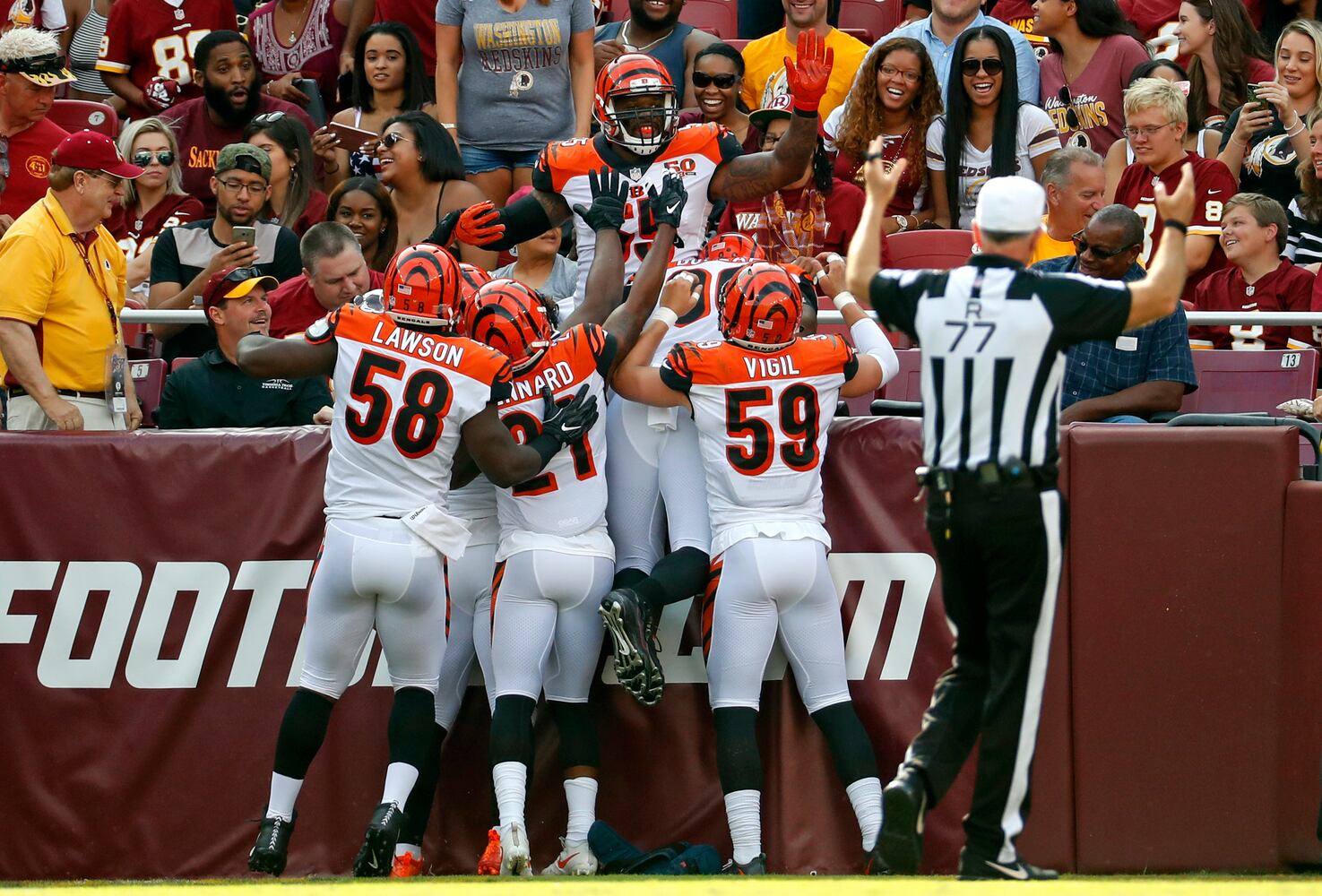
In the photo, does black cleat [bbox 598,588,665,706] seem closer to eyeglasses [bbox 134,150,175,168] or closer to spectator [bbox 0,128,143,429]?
spectator [bbox 0,128,143,429]

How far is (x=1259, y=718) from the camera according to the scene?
635cm

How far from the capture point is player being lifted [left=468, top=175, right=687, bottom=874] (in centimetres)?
618

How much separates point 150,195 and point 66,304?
8.51 feet

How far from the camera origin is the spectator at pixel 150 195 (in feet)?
30.8

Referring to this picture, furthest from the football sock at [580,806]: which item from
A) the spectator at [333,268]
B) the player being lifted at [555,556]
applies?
the spectator at [333,268]

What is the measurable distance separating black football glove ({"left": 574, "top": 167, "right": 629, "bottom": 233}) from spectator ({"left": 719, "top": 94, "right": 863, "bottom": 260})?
1.35 m

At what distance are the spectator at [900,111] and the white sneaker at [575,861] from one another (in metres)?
4.20

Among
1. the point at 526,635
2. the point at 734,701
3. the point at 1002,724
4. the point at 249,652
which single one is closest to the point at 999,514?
the point at 1002,724

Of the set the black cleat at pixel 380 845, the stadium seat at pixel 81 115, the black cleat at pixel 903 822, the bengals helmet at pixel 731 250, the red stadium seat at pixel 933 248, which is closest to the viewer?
the black cleat at pixel 903 822

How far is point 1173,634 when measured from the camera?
21.0ft

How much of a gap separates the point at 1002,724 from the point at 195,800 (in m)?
3.38

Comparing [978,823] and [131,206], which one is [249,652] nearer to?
[978,823]

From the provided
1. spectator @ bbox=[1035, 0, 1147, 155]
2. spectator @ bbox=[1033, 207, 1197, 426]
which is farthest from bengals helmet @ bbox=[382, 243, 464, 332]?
spectator @ bbox=[1035, 0, 1147, 155]

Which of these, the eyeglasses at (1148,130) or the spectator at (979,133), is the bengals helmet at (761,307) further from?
the eyeglasses at (1148,130)
